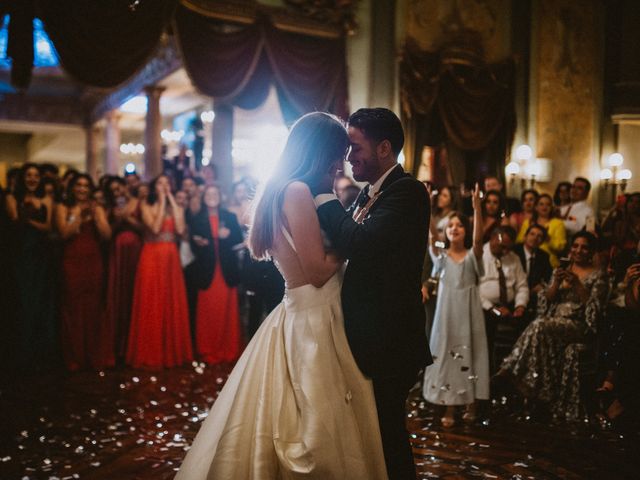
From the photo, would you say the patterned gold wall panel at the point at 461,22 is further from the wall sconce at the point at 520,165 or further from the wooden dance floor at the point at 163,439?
the wooden dance floor at the point at 163,439

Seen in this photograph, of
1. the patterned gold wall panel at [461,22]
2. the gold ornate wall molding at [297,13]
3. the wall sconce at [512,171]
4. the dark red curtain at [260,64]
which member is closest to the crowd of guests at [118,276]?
the dark red curtain at [260,64]

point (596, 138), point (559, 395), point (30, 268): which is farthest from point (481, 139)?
point (30, 268)

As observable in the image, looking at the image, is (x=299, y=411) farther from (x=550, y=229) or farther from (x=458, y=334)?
(x=550, y=229)

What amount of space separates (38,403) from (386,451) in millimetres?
3303

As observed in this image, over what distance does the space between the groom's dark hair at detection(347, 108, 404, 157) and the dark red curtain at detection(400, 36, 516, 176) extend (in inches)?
232

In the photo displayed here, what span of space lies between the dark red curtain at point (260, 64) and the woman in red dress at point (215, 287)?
146 centimetres

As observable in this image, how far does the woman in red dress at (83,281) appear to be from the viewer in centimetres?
560

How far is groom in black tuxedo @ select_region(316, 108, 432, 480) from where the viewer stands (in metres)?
2.14

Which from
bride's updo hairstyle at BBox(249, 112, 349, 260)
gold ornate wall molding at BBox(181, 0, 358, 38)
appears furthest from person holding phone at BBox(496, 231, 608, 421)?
gold ornate wall molding at BBox(181, 0, 358, 38)

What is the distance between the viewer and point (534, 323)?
15.5 ft

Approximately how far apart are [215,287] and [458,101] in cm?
450

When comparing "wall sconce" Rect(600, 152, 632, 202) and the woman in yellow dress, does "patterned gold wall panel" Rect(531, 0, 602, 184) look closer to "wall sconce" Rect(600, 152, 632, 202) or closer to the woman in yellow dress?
"wall sconce" Rect(600, 152, 632, 202)

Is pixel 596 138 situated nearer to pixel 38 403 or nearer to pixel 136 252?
pixel 136 252

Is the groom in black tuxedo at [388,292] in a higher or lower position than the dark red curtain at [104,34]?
lower
